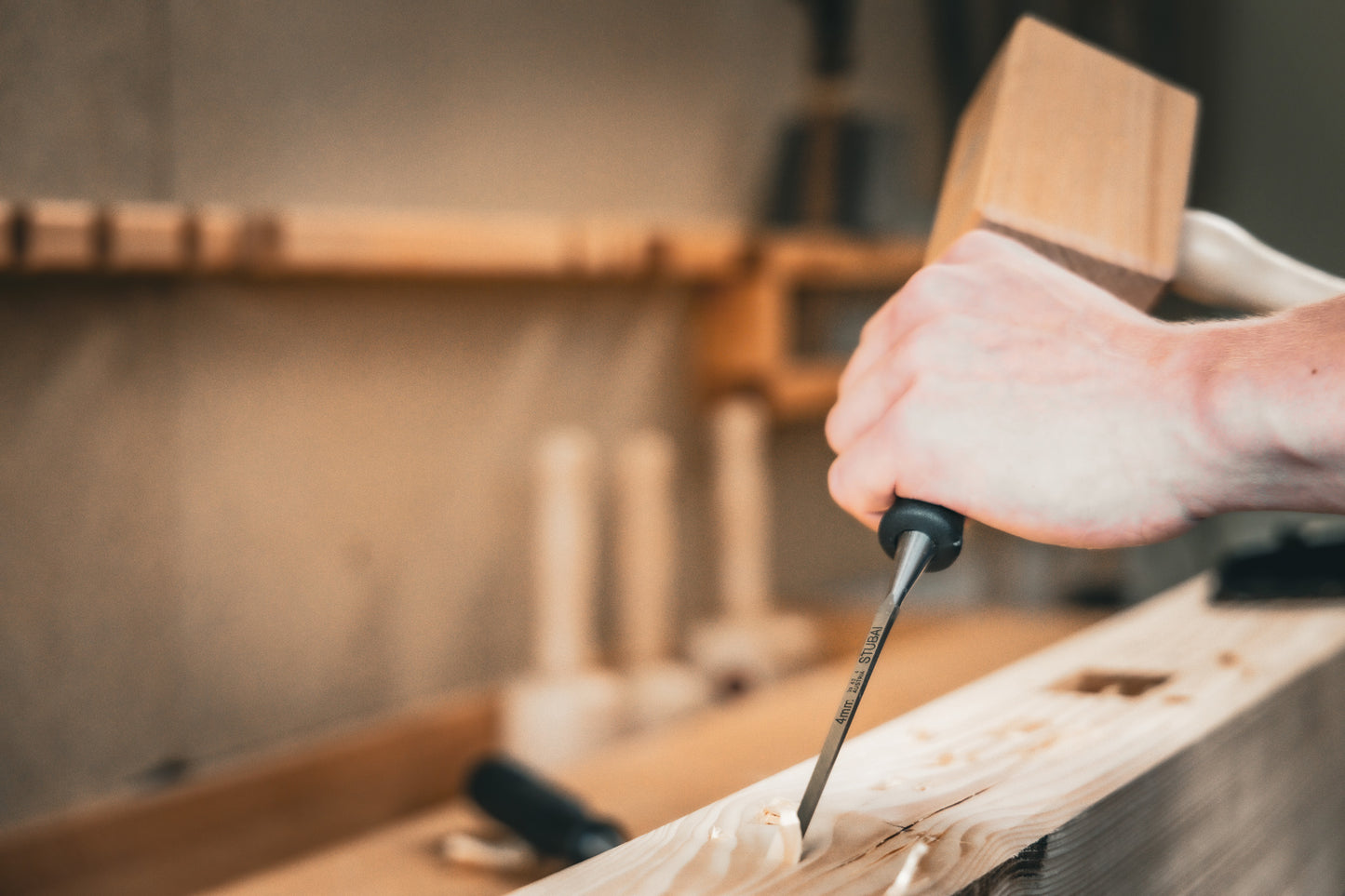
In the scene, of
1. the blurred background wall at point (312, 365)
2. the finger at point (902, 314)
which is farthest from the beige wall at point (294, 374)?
the finger at point (902, 314)

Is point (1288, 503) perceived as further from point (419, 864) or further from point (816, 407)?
point (816, 407)

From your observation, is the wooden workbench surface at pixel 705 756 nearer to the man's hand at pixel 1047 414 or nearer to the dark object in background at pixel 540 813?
the dark object in background at pixel 540 813

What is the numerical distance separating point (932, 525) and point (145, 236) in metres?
0.57

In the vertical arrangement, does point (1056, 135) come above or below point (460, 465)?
above

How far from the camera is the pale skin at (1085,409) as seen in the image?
0.38 metres

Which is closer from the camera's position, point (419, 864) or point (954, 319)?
point (954, 319)

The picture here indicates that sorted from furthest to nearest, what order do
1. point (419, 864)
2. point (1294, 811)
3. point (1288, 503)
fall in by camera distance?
point (419, 864) < point (1294, 811) < point (1288, 503)

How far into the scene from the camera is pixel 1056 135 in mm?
488

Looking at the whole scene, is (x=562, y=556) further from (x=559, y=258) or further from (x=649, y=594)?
(x=559, y=258)

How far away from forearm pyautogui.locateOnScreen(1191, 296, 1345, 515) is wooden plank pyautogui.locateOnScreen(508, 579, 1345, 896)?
107 mm

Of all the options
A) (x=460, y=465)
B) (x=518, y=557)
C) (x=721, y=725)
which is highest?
(x=460, y=465)

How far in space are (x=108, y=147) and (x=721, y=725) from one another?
67 cm

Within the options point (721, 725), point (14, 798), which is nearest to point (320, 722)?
point (14, 798)

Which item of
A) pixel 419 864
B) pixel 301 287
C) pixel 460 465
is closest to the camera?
pixel 419 864
